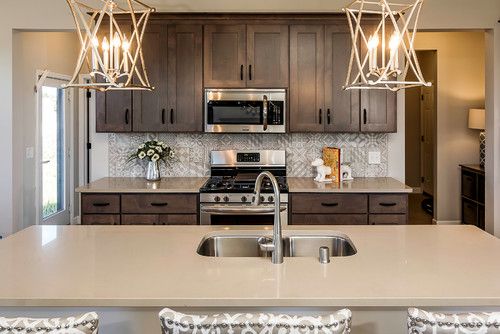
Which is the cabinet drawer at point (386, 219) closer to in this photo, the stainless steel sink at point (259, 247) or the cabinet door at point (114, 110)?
the stainless steel sink at point (259, 247)

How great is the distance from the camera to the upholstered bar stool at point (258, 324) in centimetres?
126

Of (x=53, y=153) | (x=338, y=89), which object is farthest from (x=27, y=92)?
(x=338, y=89)

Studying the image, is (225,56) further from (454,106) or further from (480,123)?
(454,106)

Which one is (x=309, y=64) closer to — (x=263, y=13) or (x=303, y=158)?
(x=263, y=13)

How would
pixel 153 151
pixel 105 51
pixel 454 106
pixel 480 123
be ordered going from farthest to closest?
pixel 454 106 < pixel 480 123 < pixel 153 151 < pixel 105 51

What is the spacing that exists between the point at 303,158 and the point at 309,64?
0.88 metres

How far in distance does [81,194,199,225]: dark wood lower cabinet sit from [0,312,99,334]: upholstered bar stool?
2.77 m

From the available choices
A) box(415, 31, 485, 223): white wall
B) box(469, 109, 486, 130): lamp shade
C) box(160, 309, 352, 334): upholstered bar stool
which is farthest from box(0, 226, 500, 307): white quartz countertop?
box(415, 31, 485, 223): white wall

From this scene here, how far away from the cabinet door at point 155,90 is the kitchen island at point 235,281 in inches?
91.9

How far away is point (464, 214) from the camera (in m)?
6.27

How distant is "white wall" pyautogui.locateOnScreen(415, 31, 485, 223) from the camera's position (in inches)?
256

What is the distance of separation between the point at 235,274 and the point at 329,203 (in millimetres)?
2404

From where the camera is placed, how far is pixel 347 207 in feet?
13.3

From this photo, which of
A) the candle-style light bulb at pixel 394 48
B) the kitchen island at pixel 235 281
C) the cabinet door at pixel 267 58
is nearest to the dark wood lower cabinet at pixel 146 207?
the cabinet door at pixel 267 58
